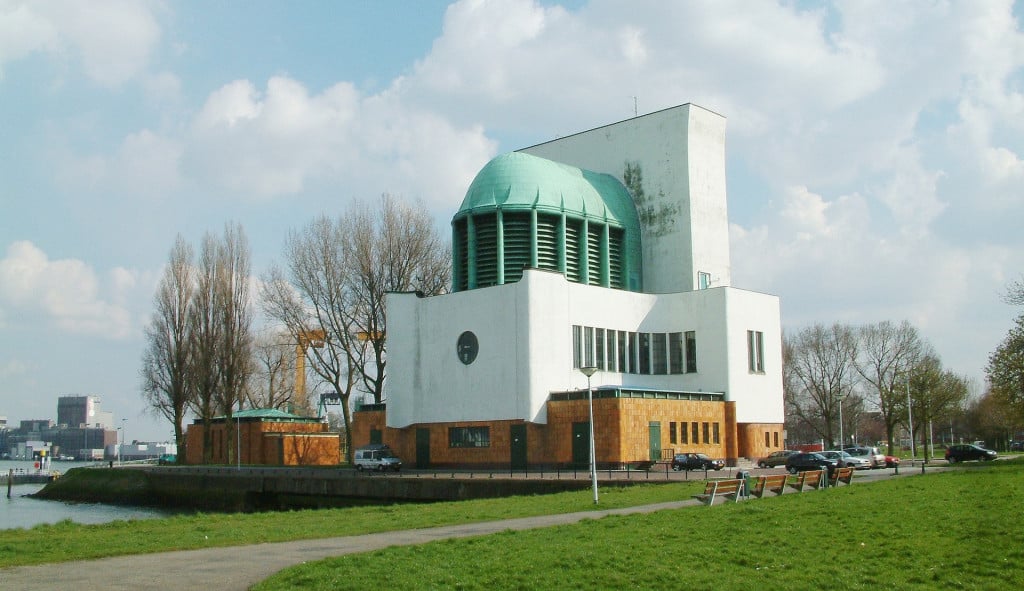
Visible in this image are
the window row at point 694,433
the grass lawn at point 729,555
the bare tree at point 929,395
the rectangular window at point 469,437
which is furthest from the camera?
the bare tree at point 929,395

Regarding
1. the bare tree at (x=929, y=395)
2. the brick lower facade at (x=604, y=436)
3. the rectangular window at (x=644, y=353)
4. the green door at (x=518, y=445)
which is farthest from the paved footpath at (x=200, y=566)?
the bare tree at (x=929, y=395)

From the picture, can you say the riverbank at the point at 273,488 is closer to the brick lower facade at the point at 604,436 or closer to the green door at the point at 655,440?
the brick lower facade at the point at 604,436

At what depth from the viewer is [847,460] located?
4819 centimetres

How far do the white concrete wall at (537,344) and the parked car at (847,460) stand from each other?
358 inches

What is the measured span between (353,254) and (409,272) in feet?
→ 13.4

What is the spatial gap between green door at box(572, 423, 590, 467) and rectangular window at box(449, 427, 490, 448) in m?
5.61

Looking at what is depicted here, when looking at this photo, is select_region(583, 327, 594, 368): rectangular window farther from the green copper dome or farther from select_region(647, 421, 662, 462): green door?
select_region(647, 421, 662, 462): green door

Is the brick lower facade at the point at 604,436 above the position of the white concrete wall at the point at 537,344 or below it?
below

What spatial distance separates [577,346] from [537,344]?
352cm

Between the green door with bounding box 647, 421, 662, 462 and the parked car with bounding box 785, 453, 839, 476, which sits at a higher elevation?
the green door with bounding box 647, 421, 662, 462

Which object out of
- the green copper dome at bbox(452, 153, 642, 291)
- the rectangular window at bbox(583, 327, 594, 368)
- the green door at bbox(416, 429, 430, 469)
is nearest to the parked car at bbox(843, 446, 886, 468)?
the rectangular window at bbox(583, 327, 594, 368)

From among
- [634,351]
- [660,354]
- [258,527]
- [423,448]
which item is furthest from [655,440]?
[258,527]

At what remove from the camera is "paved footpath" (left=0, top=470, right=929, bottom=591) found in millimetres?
13977

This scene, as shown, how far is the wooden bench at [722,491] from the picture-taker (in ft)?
79.9
